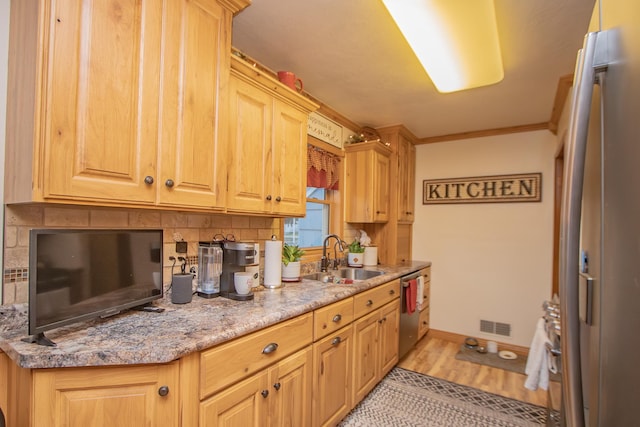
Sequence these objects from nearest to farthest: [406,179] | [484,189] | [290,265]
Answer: [290,265] → [484,189] → [406,179]

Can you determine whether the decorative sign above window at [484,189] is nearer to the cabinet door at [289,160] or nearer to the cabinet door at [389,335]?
the cabinet door at [389,335]

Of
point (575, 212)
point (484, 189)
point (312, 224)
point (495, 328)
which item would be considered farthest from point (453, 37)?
point (495, 328)

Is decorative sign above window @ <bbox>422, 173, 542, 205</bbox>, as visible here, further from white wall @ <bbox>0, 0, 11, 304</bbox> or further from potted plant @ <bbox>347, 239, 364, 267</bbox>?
white wall @ <bbox>0, 0, 11, 304</bbox>

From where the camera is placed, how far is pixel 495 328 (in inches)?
142

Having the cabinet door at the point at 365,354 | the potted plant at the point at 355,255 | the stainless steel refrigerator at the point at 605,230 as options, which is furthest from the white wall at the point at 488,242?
the stainless steel refrigerator at the point at 605,230

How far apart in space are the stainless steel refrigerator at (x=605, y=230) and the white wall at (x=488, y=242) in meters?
3.30

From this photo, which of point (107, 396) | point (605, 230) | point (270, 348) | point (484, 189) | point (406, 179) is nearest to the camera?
point (605, 230)

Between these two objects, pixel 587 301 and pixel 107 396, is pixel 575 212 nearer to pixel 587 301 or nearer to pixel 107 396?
pixel 587 301

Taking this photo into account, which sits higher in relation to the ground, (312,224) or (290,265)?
(312,224)

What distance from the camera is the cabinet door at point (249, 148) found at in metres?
1.75

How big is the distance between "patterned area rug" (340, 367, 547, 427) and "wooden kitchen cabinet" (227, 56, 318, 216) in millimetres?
1531

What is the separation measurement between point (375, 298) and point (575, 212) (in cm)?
201

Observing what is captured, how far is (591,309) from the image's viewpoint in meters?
0.60

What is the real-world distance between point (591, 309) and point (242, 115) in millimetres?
1696
